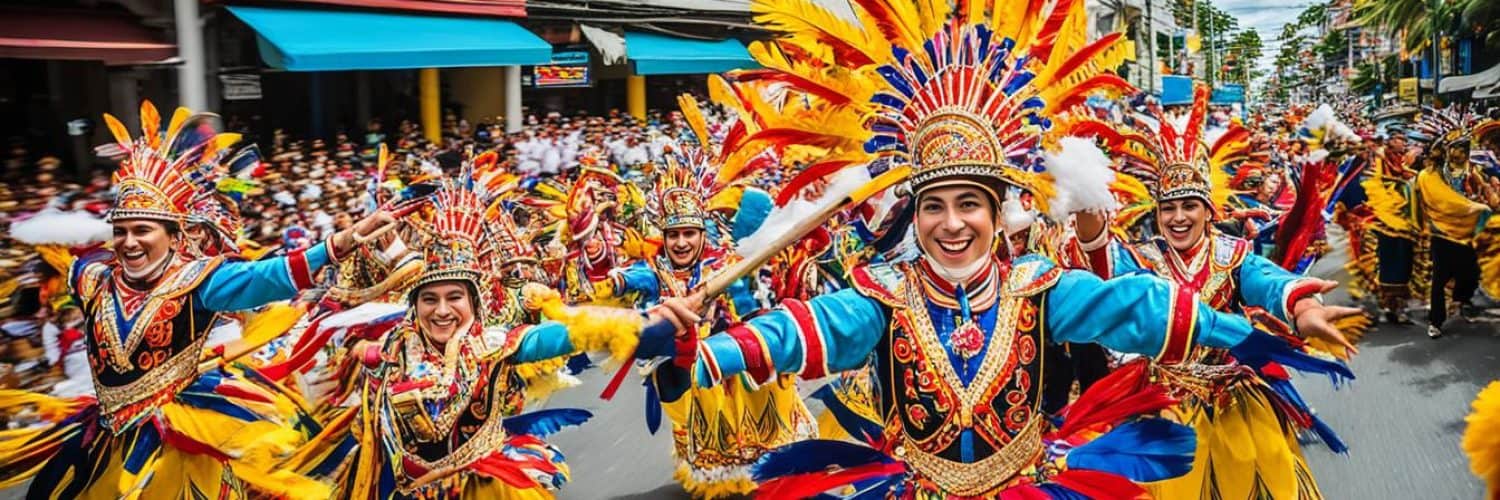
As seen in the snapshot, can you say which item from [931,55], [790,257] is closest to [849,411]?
[931,55]

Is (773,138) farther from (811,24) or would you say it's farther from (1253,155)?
(1253,155)

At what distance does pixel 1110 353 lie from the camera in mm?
5441

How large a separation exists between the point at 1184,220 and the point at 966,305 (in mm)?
2054

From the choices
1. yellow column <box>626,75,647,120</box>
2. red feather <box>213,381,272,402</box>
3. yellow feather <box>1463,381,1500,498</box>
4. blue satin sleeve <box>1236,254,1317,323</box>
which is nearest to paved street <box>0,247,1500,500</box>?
red feather <box>213,381,272,402</box>

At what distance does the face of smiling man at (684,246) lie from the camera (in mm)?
7648

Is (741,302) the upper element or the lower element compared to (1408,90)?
lower

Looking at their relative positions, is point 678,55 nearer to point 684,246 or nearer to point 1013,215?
point 684,246

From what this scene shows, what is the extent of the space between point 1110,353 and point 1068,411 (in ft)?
5.28

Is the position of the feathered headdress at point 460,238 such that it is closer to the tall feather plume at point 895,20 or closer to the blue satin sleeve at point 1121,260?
the tall feather plume at point 895,20

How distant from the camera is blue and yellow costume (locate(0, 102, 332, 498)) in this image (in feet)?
17.1

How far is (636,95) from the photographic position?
24.0m

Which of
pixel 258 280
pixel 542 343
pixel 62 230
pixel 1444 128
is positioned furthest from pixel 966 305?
pixel 1444 128

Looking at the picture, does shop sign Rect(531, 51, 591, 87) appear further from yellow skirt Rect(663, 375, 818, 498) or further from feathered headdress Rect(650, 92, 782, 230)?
yellow skirt Rect(663, 375, 818, 498)

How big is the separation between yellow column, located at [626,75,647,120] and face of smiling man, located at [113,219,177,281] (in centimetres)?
1852
